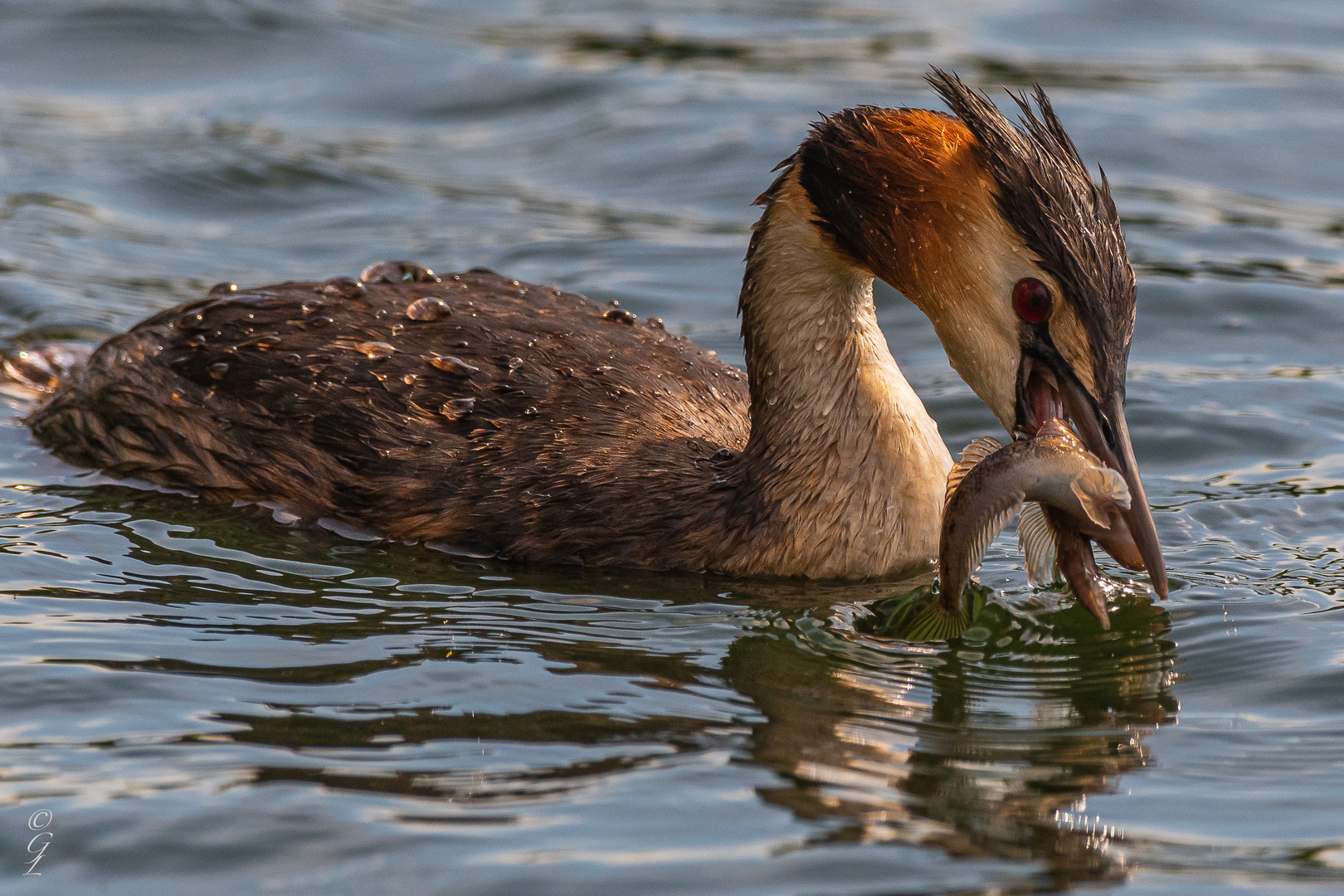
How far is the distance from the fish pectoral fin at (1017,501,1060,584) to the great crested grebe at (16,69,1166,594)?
0.30 m

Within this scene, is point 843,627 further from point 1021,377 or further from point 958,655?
point 1021,377

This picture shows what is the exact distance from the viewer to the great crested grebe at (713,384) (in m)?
Answer: 6.34

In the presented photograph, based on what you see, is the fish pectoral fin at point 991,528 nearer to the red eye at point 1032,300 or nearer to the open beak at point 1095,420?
the open beak at point 1095,420

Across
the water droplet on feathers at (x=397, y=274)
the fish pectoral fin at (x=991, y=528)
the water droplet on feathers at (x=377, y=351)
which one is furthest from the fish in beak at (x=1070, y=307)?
the water droplet on feathers at (x=397, y=274)

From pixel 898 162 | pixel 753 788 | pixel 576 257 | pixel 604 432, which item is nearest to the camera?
pixel 753 788

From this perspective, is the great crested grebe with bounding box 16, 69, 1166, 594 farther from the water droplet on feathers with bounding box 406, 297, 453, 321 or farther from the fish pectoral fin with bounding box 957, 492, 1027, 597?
the fish pectoral fin with bounding box 957, 492, 1027, 597

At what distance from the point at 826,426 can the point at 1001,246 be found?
118cm

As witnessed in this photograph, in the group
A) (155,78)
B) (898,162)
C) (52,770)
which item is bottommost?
(52,770)

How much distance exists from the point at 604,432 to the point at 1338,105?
8524 mm

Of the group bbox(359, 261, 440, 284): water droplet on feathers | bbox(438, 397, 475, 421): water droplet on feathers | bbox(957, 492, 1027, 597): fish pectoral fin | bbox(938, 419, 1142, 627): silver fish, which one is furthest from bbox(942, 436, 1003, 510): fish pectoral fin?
bbox(359, 261, 440, 284): water droplet on feathers

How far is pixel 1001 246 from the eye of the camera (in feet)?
20.8

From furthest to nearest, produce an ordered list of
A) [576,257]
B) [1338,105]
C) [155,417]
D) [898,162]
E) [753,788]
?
1. [1338,105]
2. [576,257]
3. [155,417]
4. [898,162]
5. [753,788]

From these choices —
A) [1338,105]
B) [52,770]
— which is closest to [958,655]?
[52,770]

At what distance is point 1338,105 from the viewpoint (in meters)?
13.6
